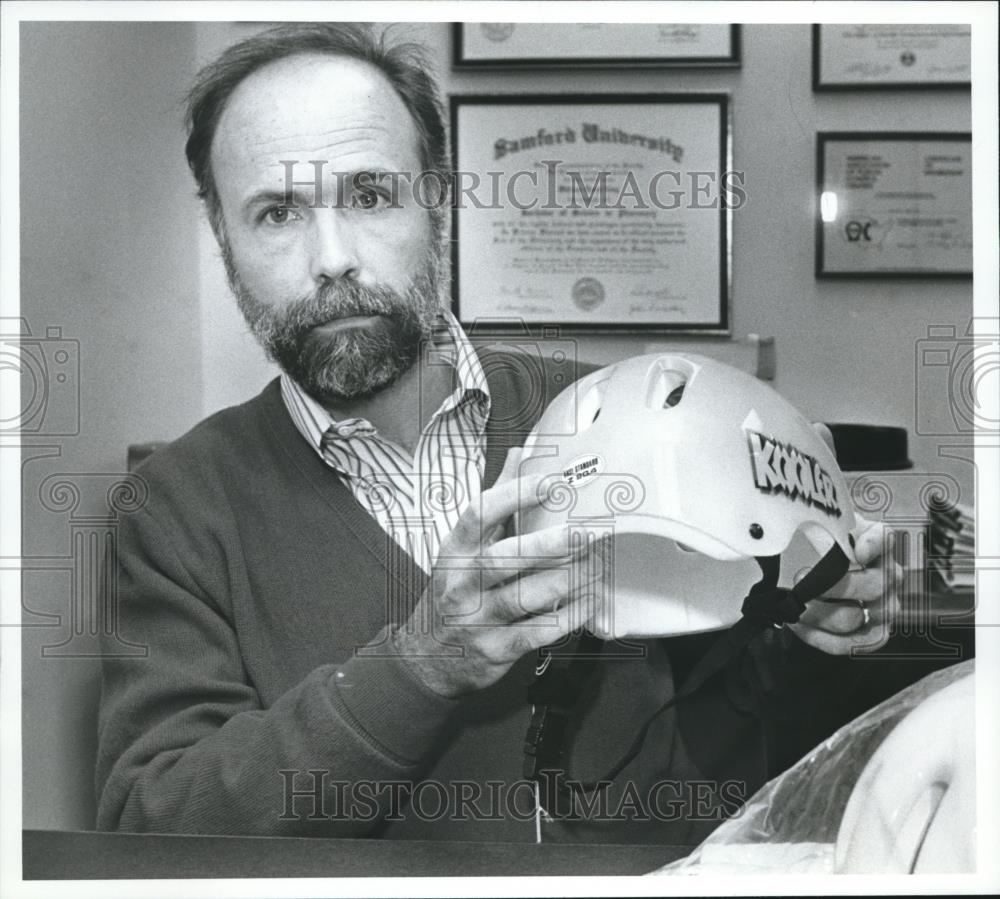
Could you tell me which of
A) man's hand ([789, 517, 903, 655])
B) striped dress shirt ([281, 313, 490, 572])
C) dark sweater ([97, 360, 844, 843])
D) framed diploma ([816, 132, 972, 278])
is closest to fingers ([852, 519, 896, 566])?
man's hand ([789, 517, 903, 655])

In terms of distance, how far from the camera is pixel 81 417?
103cm

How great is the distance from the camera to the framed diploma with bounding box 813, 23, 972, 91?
1.04 metres

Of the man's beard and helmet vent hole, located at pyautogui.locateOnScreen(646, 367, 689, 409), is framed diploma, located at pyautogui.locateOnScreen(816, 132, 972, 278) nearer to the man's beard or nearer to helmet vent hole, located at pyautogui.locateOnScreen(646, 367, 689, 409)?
helmet vent hole, located at pyautogui.locateOnScreen(646, 367, 689, 409)

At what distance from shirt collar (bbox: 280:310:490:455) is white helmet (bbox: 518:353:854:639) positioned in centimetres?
7

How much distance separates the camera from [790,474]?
97cm

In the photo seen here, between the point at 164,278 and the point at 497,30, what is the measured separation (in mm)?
354

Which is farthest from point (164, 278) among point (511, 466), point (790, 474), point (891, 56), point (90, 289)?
point (891, 56)

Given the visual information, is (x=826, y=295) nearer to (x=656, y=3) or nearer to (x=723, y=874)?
(x=656, y=3)

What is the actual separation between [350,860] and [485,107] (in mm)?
655

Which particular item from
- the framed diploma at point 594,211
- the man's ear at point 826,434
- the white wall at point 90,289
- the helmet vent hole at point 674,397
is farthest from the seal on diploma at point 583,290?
the white wall at point 90,289

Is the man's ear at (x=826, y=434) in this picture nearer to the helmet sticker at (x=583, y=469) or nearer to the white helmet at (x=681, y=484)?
the white helmet at (x=681, y=484)

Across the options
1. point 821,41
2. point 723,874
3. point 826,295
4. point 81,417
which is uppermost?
point 821,41

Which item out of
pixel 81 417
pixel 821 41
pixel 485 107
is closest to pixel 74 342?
pixel 81 417

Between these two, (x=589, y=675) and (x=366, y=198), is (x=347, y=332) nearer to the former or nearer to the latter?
(x=366, y=198)
